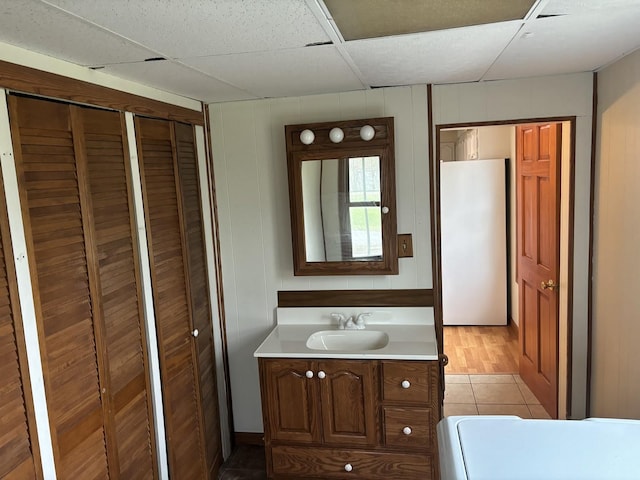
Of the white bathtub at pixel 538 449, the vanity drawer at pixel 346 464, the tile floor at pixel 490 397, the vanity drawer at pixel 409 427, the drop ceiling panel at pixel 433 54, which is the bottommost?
the tile floor at pixel 490 397

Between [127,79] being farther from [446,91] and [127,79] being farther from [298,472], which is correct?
[298,472]

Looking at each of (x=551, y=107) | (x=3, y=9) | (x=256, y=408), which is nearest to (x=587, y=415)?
(x=551, y=107)

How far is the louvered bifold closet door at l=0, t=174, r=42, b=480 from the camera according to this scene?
1.43 metres

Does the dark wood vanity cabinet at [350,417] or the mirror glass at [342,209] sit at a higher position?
the mirror glass at [342,209]

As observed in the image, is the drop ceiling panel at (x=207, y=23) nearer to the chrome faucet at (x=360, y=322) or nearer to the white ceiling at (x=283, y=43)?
the white ceiling at (x=283, y=43)

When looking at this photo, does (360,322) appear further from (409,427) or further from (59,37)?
(59,37)

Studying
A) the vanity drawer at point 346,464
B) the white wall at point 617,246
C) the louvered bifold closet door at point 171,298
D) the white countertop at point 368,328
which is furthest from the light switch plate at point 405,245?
A: the louvered bifold closet door at point 171,298

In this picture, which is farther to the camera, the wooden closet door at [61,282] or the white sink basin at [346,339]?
the white sink basin at [346,339]

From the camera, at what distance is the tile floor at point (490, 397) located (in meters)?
3.38

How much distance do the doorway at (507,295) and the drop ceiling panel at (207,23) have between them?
4.52 ft

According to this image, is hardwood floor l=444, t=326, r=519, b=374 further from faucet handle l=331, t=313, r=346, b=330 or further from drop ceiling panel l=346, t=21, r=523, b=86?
drop ceiling panel l=346, t=21, r=523, b=86

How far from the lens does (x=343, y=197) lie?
2.73 meters

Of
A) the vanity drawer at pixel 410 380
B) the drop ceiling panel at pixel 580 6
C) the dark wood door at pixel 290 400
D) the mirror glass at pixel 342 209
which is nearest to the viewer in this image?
the drop ceiling panel at pixel 580 6

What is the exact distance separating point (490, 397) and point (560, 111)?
6.78ft
